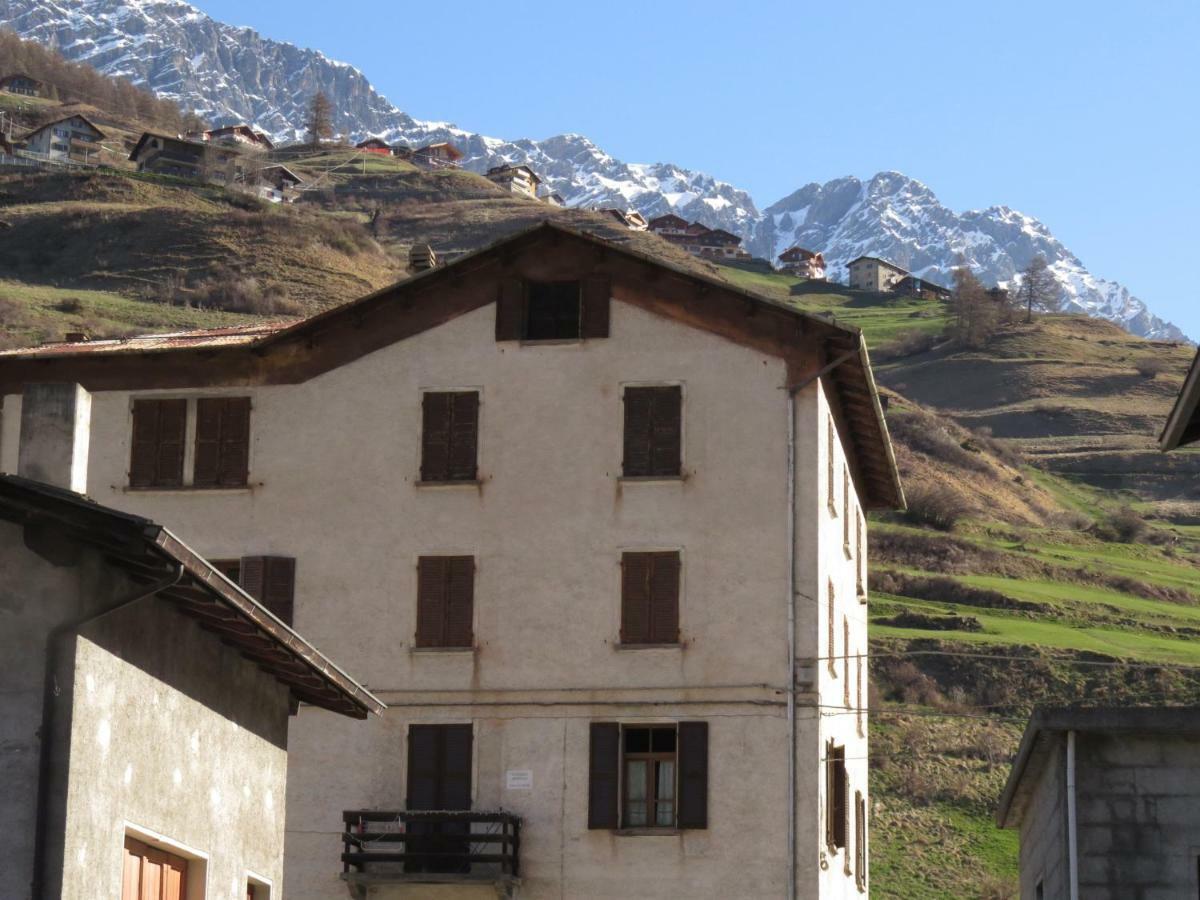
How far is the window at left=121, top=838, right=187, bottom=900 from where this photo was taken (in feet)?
60.7

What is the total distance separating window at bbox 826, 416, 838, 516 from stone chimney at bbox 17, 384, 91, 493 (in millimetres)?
20310

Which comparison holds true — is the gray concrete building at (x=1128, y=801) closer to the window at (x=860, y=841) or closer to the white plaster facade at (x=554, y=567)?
the white plaster facade at (x=554, y=567)

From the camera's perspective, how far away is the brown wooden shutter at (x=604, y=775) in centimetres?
3497

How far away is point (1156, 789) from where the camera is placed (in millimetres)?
24844

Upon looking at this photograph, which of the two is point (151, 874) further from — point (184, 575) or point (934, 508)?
point (934, 508)

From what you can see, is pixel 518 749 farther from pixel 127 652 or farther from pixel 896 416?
pixel 896 416

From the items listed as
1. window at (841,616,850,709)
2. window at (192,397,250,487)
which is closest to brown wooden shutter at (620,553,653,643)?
window at (841,616,850,709)

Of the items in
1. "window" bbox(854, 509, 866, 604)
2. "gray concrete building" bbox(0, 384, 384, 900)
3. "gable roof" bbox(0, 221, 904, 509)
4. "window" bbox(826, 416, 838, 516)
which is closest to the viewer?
"gray concrete building" bbox(0, 384, 384, 900)

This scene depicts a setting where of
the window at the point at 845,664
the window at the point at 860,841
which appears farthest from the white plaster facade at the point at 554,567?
the window at the point at 860,841

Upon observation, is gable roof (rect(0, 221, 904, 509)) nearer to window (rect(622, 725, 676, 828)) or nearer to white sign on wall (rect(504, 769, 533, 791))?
window (rect(622, 725, 676, 828))

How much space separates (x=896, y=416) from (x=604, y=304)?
107702 mm

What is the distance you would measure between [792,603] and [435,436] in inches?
268

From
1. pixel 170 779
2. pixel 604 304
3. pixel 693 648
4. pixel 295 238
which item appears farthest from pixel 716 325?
pixel 295 238

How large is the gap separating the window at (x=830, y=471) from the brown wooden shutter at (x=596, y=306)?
14.0ft
